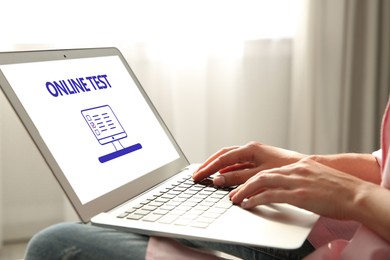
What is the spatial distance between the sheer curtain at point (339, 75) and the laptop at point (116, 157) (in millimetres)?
1204

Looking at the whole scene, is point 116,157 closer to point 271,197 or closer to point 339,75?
point 271,197

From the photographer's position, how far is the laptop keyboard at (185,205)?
0.76 metres

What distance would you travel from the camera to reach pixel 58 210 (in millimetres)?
2021

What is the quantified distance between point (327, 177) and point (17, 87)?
0.45 meters

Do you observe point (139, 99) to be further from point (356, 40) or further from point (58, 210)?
point (356, 40)

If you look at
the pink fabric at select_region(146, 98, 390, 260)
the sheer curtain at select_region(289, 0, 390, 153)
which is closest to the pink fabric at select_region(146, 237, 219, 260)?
the pink fabric at select_region(146, 98, 390, 260)

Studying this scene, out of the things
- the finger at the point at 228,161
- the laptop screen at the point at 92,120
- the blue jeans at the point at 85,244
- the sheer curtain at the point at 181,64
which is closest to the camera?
the blue jeans at the point at 85,244

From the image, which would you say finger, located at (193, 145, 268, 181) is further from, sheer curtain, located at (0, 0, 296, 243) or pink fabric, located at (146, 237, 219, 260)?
sheer curtain, located at (0, 0, 296, 243)

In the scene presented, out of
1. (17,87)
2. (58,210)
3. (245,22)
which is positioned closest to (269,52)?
(245,22)

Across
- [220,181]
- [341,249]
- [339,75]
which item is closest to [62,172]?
[220,181]

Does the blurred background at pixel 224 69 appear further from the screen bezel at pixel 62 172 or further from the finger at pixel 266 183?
the finger at pixel 266 183

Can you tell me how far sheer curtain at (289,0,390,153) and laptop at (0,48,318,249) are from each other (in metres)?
1.20

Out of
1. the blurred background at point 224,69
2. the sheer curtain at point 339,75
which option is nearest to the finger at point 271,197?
the blurred background at point 224,69

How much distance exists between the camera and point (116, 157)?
949 mm
